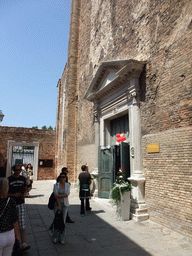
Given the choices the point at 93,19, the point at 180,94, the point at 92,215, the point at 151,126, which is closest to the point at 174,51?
the point at 180,94

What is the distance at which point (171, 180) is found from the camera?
4.58 m

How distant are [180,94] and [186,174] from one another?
186 cm

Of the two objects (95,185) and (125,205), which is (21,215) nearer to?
(125,205)

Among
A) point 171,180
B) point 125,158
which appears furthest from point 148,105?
point 171,180

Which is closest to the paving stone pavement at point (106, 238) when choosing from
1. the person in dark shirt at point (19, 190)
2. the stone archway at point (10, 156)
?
the person in dark shirt at point (19, 190)

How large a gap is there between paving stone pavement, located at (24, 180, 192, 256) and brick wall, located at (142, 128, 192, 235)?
0.31 metres

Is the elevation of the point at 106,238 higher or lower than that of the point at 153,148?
lower

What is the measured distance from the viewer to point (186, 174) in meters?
4.23

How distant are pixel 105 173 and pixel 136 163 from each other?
1.85m

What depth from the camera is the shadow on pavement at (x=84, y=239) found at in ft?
11.0

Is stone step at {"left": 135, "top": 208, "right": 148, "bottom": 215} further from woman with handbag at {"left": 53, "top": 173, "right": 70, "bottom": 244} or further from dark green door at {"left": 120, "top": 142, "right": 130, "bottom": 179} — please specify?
woman with handbag at {"left": 53, "top": 173, "right": 70, "bottom": 244}

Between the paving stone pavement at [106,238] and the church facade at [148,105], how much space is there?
1.61ft

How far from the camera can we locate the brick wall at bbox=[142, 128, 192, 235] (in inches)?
165

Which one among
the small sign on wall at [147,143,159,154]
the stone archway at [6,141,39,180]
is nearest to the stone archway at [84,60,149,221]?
the small sign on wall at [147,143,159,154]
